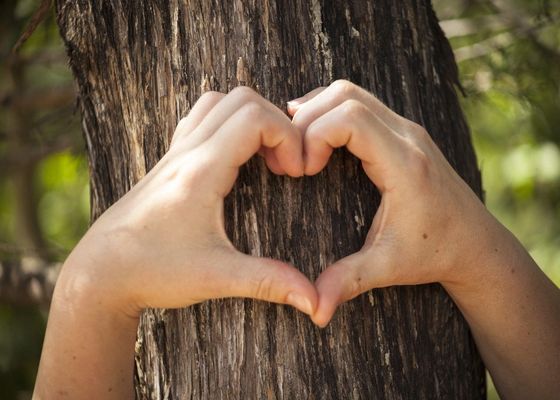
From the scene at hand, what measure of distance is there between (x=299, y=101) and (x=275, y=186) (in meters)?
0.19

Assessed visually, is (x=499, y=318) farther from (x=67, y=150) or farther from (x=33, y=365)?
(x=33, y=365)

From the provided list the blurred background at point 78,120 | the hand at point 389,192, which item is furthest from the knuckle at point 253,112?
the blurred background at point 78,120

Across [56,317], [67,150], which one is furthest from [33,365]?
[56,317]

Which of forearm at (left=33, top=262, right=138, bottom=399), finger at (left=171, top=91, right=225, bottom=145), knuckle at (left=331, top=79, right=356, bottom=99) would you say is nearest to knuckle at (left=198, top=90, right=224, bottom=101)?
finger at (left=171, top=91, right=225, bottom=145)

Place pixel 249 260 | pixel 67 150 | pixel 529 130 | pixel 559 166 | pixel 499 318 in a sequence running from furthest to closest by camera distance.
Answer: pixel 559 166 → pixel 529 130 → pixel 67 150 → pixel 499 318 → pixel 249 260

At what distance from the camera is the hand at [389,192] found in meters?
1.43

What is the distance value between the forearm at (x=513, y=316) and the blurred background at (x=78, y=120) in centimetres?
74

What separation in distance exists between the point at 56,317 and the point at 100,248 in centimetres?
21

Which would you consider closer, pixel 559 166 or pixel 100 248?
pixel 100 248

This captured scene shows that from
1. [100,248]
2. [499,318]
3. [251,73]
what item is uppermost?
[251,73]

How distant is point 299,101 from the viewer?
155 cm

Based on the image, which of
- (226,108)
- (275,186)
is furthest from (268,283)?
(226,108)

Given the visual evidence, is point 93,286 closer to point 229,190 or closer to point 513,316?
point 229,190

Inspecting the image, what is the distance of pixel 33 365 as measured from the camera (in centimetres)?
372
